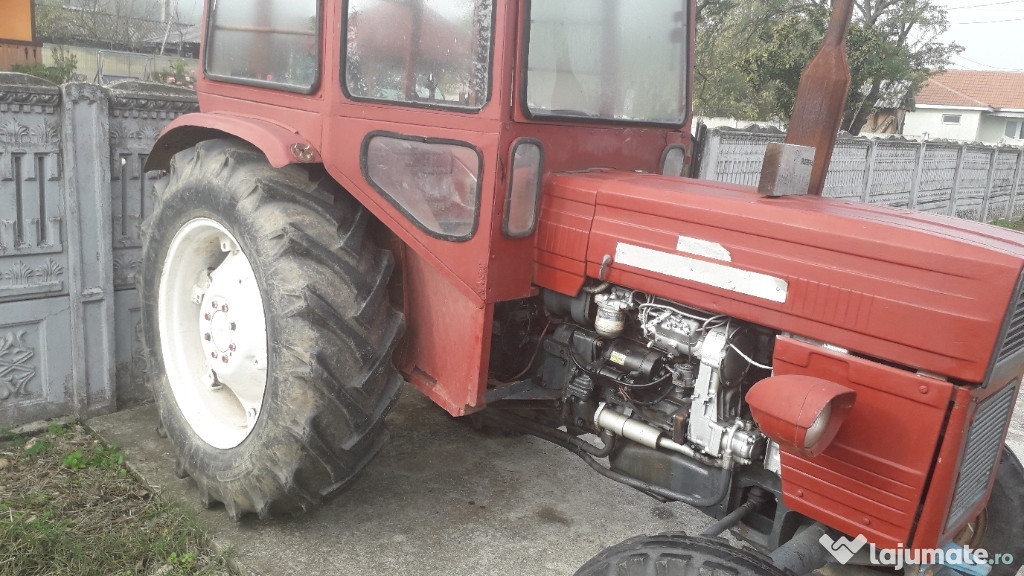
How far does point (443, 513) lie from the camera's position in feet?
10.7

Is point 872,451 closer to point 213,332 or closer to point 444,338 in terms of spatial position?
point 444,338

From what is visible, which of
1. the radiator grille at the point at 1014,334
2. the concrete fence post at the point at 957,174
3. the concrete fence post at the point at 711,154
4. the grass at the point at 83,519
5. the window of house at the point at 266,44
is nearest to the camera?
the radiator grille at the point at 1014,334

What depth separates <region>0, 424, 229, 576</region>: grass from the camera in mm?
2691

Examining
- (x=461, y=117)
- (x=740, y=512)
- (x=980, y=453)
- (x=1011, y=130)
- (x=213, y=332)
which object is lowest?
(x=740, y=512)

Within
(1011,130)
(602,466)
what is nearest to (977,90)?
(1011,130)

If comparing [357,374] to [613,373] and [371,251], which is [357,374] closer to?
[371,251]

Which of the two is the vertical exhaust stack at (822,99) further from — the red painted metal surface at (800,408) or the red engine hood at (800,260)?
the red painted metal surface at (800,408)

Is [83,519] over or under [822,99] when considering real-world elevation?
under

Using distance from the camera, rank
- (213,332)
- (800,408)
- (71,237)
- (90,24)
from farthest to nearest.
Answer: (90,24), (71,237), (213,332), (800,408)

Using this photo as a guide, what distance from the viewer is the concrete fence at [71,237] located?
3543mm

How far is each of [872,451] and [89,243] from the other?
3.37 meters

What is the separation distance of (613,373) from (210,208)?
5.07 ft

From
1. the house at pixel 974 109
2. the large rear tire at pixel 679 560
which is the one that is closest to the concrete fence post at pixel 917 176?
the large rear tire at pixel 679 560

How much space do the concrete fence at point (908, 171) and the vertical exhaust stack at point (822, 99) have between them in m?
3.52
